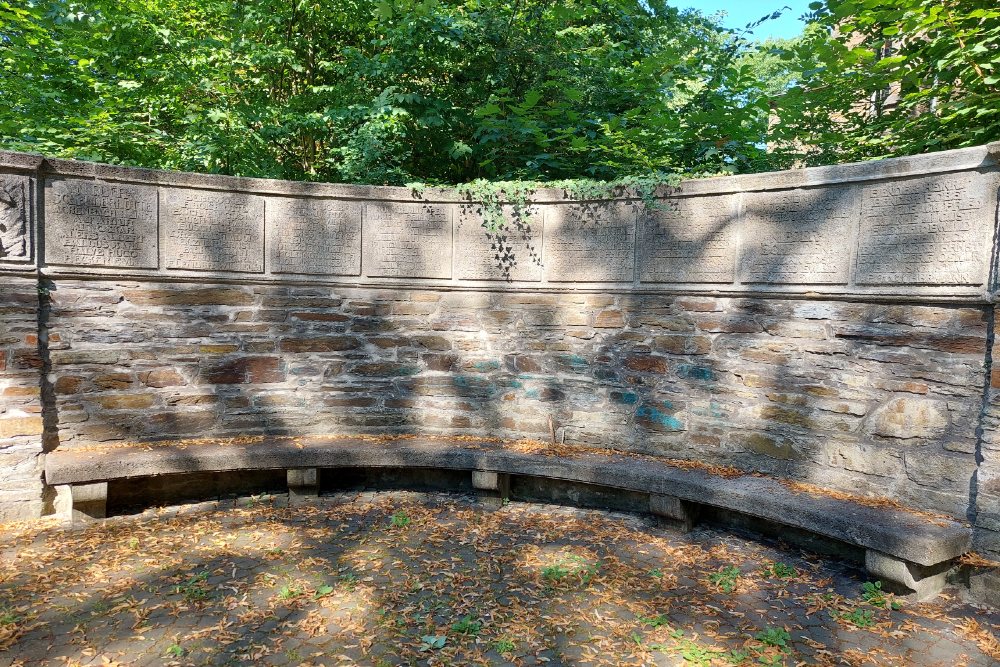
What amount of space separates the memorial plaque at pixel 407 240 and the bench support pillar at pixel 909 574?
316cm

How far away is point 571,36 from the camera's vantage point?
21.5ft

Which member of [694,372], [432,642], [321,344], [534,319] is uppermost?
[534,319]

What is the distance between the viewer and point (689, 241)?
4121 millimetres

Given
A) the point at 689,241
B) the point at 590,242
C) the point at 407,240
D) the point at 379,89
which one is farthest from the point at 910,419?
the point at 379,89

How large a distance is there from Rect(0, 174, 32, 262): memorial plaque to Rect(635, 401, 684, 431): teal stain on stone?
406 centimetres

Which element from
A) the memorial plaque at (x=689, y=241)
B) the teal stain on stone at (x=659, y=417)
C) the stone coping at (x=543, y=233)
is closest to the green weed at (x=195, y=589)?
the stone coping at (x=543, y=233)

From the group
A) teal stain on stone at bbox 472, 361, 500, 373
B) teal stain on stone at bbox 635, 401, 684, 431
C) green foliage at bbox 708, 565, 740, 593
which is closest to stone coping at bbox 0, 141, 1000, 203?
teal stain on stone at bbox 472, 361, 500, 373

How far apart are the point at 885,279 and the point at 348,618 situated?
3266mm

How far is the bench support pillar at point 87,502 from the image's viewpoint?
12.4ft

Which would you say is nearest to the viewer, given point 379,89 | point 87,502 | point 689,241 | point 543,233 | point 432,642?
point 432,642

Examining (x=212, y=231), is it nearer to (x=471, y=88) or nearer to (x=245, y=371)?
(x=245, y=371)

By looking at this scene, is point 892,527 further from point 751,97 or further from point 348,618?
point 751,97

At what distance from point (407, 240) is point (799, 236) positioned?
8.69ft

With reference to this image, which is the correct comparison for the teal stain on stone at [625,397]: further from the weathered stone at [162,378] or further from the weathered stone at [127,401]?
the weathered stone at [127,401]
